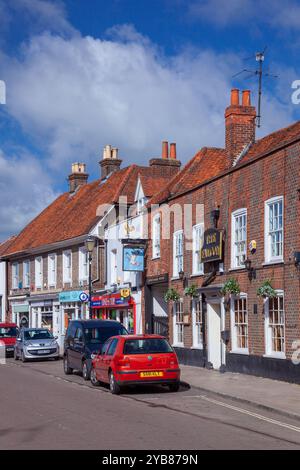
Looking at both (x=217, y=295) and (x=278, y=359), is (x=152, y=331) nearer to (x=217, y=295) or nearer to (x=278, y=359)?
(x=217, y=295)

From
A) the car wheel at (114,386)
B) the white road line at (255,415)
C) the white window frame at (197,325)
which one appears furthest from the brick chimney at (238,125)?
the white road line at (255,415)

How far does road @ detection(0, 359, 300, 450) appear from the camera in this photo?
10.7 meters

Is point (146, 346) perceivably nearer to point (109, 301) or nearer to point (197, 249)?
point (197, 249)

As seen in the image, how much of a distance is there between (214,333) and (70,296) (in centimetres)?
1763

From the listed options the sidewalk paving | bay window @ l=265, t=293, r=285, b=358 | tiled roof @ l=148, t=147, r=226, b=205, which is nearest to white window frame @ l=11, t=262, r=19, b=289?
tiled roof @ l=148, t=147, r=226, b=205

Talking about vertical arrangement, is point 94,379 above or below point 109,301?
below

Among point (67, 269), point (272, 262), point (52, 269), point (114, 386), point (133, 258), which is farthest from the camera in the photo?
point (52, 269)

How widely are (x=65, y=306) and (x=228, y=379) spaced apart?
74.9 feet

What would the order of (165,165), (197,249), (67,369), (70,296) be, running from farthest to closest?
1. (70,296)
2. (165,165)
3. (197,249)
4. (67,369)

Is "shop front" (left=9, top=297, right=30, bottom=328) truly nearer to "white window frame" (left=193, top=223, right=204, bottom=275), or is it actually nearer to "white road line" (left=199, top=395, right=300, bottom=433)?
"white window frame" (left=193, top=223, right=204, bottom=275)

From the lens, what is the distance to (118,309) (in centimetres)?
3509

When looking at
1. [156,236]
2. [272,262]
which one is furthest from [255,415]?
[156,236]

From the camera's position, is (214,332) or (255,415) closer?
(255,415)
